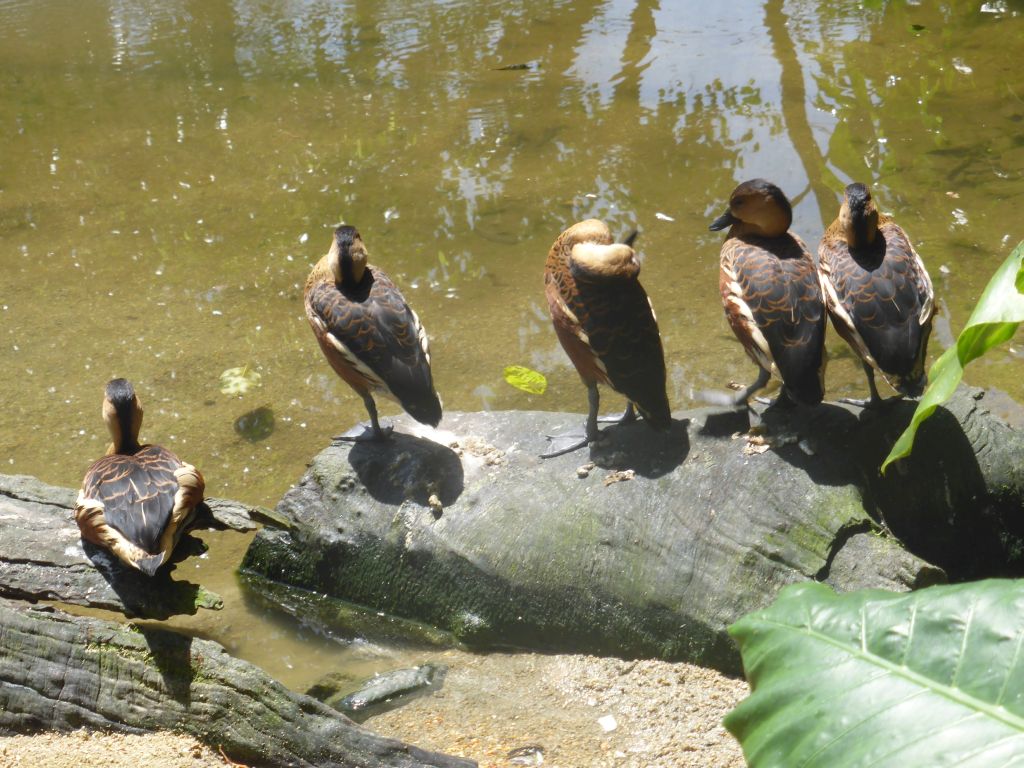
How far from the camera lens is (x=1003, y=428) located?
14.9 feet

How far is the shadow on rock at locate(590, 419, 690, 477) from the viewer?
453 cm

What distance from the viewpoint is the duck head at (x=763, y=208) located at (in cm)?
490

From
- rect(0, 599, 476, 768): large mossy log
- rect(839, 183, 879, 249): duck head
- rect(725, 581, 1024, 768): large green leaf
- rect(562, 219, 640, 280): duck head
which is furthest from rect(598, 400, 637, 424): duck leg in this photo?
rect(725, 581, 1024, 768): large green leaf

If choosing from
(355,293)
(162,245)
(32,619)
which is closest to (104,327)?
(162,245)

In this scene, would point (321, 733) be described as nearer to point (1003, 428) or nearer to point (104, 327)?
point (1003, 428)

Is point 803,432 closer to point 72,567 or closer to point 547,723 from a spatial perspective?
point 547,723

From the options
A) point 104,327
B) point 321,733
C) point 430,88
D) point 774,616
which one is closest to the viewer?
point 774,616

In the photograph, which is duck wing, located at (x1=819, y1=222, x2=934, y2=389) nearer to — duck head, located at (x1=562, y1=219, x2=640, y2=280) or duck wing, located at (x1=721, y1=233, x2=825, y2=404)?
duck wing, located at (x1=721, y1=233, x2=825, y2=404)

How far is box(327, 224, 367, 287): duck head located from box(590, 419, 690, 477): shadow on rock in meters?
1.44

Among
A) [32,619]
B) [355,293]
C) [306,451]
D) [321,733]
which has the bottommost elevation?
[306,451]

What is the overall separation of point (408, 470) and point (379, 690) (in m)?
1.03

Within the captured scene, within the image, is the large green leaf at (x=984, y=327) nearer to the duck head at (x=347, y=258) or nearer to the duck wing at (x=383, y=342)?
the duck wing at (x=383, y=342)

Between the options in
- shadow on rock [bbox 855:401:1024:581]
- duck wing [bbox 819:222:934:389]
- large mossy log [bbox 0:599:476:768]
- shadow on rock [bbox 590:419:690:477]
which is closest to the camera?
large mossy log [bbox 0:599:476:768]

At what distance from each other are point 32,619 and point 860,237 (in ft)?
12.2
